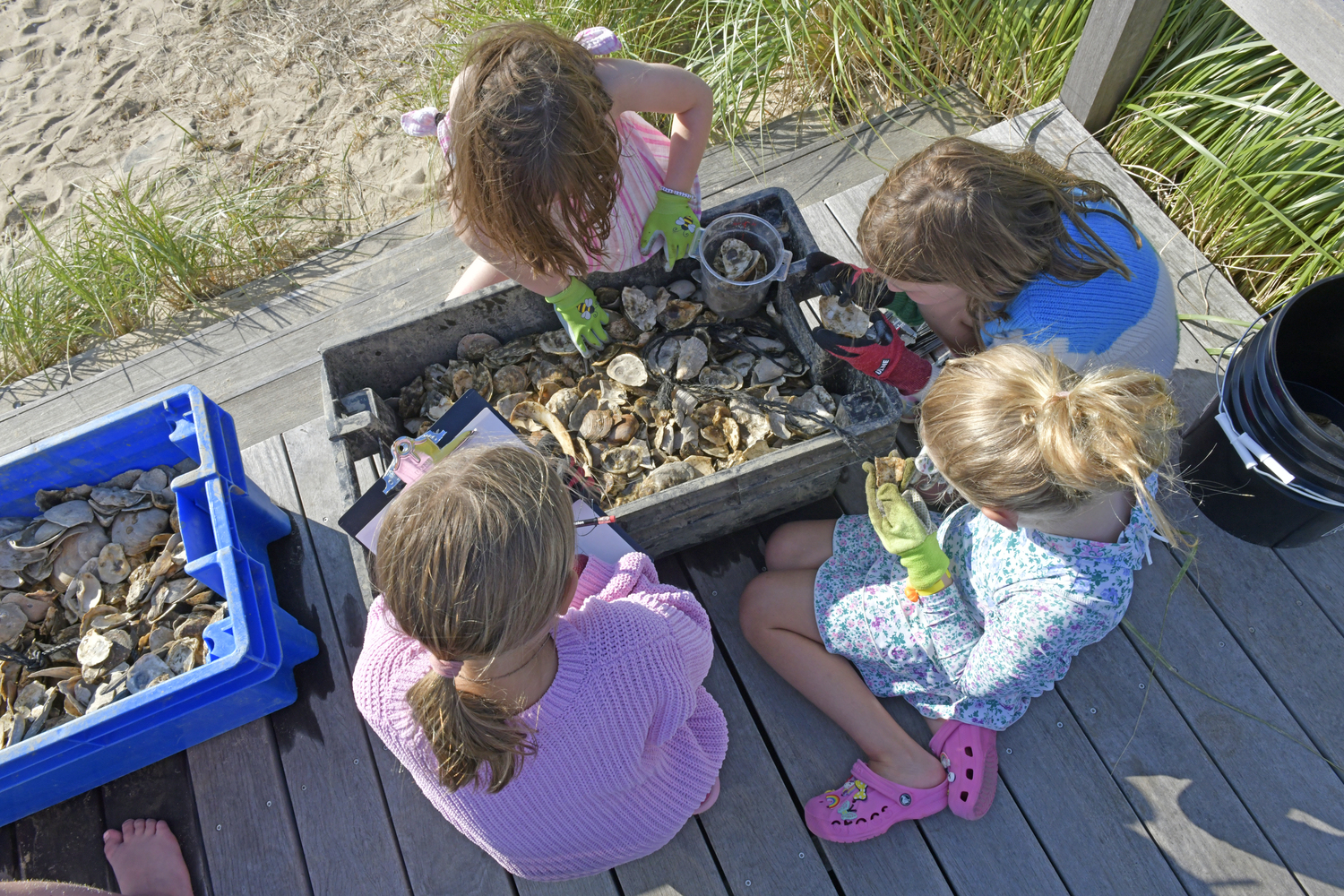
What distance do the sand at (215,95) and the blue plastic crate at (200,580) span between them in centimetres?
140

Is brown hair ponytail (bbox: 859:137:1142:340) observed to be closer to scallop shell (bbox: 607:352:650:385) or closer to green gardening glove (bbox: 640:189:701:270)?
green gardening glove (bbox: 640:189:701:270)

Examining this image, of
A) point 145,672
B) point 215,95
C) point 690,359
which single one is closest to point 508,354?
point 690,359

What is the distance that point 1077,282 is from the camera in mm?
1466

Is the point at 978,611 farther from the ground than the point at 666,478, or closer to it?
closer to it

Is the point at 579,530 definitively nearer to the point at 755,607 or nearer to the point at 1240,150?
the point at 755,607

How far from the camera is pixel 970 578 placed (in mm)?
1407

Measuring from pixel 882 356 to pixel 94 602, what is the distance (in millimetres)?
1838

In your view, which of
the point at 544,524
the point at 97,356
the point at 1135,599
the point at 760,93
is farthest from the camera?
the point at 760,93

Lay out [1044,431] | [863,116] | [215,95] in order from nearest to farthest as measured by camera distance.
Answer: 1. [1044,431]
2. [863,116]
3. [215,95]

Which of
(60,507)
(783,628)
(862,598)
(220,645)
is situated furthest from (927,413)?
(60,507)

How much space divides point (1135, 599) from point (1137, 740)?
31 cm

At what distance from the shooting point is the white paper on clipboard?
141cm

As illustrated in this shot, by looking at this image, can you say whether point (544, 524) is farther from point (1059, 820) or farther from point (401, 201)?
point (401, 201)

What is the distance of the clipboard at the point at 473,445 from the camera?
1393 millimetres
